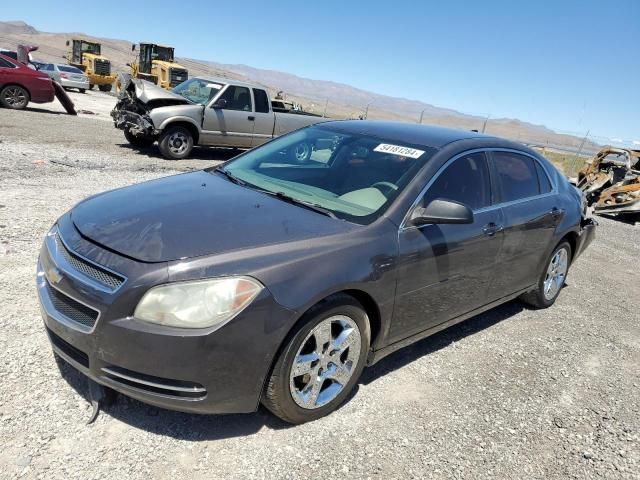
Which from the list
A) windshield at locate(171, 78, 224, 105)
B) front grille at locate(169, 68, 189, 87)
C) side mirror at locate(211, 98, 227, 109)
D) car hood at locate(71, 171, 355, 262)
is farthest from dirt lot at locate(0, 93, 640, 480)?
front grille at locate(169, 68, 189, 87)

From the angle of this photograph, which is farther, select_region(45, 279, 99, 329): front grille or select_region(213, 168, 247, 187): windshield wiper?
select_region(213, 168, 247, 187): windshield wiper

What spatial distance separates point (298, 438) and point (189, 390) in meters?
0.72

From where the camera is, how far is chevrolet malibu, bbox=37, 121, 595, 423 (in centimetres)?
229

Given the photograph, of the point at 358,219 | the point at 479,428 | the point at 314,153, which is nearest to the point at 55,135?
the point at 314,153

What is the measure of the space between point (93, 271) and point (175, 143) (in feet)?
29.6

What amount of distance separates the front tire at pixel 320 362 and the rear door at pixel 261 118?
9.55 metres

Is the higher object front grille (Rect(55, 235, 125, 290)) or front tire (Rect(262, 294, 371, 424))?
front grille (Rect(55, 235, 125, 290))

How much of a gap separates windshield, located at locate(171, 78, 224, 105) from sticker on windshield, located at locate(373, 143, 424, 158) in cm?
845

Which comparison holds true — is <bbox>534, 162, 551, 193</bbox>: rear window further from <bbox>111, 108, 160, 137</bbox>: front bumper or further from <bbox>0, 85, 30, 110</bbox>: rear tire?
<bbox>0, 85, 30, 110</bbox>: rear tire

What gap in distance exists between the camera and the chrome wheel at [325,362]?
2658 millimetres

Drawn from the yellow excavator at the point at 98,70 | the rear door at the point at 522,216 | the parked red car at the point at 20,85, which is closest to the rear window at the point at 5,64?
the parked red car at the point at 20,85

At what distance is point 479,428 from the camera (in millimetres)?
3039

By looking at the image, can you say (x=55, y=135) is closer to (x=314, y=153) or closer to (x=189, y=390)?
(x=314, y=153)

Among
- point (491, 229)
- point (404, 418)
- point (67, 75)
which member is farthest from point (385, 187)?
point (67, 75)
